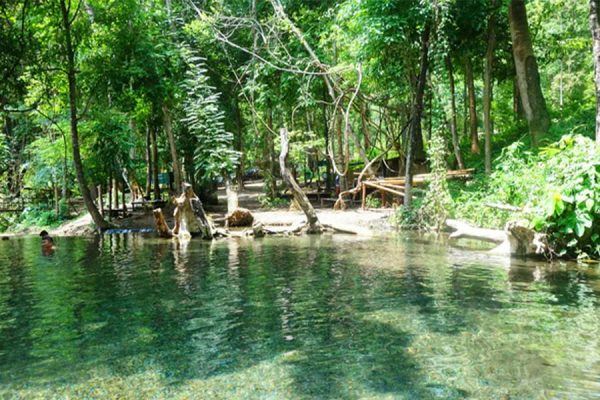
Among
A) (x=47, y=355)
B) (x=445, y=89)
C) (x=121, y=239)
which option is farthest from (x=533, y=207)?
(x=445, y=89)

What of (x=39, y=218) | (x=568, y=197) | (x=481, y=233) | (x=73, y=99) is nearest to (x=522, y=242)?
(x=568, y=197)

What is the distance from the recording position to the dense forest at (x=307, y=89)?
12.8 meters

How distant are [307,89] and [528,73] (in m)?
8.04

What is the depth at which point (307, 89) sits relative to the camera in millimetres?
21125

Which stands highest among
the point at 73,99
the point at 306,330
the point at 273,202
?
the point at 73,99

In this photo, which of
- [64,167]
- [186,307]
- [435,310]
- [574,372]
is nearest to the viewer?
[574,372]

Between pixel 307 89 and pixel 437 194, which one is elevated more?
pixel 307 89

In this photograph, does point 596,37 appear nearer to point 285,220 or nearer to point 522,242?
point 522,242

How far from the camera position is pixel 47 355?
5.62 metres

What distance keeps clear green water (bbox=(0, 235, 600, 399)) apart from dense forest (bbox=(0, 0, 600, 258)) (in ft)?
9.50

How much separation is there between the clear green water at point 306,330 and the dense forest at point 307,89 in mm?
2897

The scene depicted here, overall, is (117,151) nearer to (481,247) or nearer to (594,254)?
(481,247)

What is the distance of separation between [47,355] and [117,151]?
16.2 meters

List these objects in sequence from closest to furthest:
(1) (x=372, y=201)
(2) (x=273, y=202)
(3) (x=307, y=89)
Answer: (3) (x=307, y=89) < (1) (x=372, y=201) < (2) (x=273, y=202)
